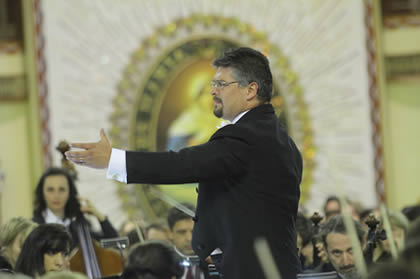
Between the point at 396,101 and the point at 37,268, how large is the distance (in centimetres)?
511

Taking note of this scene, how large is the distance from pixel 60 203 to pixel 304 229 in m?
1.33

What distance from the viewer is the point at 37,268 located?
119 inches

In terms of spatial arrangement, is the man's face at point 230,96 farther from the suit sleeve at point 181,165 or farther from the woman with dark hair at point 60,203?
the woman with dark hair at point 60,203

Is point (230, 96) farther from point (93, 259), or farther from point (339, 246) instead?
point (93, 259)

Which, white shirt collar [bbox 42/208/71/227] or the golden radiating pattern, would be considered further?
the golden radiating pattern

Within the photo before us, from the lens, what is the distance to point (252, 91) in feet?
8.63

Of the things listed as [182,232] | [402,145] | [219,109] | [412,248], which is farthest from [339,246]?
[402,145]

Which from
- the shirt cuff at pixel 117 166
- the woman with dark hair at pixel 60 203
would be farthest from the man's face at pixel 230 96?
the woman with dark hair at pixel 60 203

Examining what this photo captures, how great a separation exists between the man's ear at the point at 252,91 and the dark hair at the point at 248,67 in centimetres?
1

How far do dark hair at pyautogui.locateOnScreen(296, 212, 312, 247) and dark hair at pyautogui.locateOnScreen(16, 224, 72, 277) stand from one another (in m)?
1.46

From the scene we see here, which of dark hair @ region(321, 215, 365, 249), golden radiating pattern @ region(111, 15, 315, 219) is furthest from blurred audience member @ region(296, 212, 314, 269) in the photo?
golden radiating pattern @ region(111, 15, 315, 219)

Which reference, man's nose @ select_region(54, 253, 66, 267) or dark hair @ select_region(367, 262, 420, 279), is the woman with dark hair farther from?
dark hair @ select_region(367, 262, 420, 279)

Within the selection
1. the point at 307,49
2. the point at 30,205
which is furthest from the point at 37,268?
the point at 307,49

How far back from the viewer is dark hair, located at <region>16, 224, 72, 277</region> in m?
3.03
